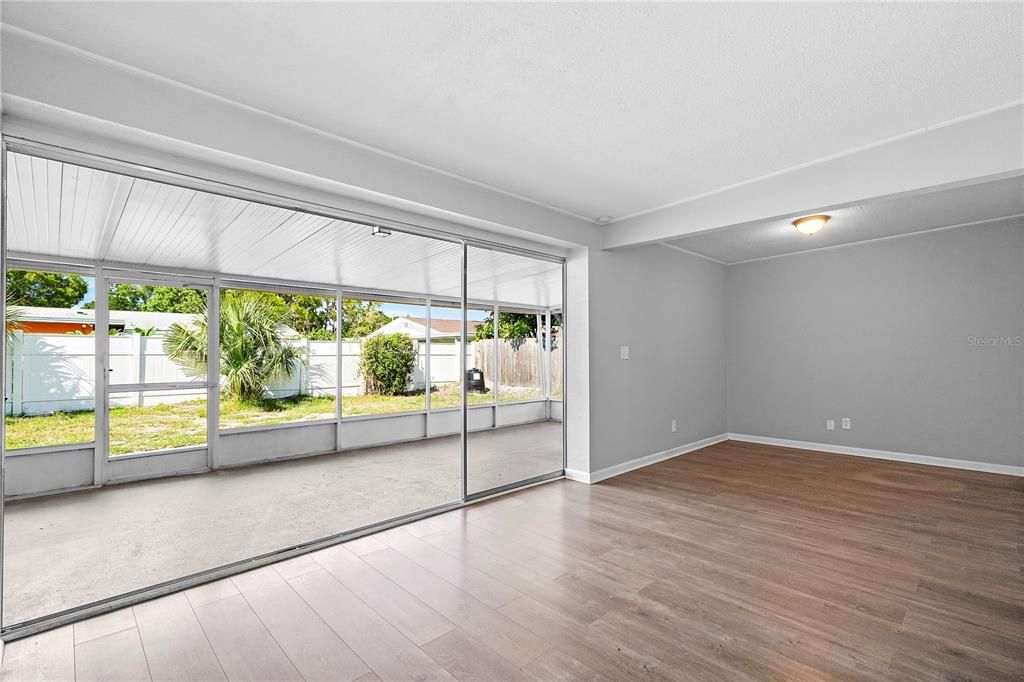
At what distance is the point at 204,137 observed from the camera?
2453 millimetres

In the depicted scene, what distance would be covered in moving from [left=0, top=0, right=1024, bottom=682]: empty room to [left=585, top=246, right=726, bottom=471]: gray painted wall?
0.17ft

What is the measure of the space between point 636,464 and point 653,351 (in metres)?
1.29

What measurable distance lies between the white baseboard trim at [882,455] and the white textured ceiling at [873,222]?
2494mm

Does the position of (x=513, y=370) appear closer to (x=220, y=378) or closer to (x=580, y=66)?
(x=220, y=378)

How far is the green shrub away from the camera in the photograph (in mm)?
7207

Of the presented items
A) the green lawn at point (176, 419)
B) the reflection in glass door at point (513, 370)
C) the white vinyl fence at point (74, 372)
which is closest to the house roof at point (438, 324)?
the reflection in glass door at point (513, 370)

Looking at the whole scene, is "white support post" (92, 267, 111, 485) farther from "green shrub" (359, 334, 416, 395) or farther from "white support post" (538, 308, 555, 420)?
"white support post" (538, 308, 555, 420)

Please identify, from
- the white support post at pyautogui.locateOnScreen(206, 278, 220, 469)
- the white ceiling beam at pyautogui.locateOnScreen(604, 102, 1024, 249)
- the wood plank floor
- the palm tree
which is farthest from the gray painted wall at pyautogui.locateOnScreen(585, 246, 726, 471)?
the white support post at pyautogui.locateOnScreen(206, 278, 220, 469)

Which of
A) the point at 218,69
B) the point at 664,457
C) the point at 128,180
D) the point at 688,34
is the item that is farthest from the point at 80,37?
the point at 664,457

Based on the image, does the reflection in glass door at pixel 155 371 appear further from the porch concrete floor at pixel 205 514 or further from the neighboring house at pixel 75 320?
the porch concrete floor at pixel 205 514

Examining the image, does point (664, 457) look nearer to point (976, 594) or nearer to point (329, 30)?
point (976, 594)

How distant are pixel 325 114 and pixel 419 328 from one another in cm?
513

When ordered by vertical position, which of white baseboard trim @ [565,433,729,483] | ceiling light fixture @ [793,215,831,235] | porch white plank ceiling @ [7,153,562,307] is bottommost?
white baseboard trim @ [565,433,729,483]

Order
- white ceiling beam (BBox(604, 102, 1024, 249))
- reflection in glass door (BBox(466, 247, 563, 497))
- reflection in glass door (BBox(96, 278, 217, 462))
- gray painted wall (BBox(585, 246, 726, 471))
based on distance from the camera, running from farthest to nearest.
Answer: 1. reflection in glass door (BBox(466, 247, 563, 497))
2. reflection in glass door (BBox(96, 278, 217, 462))
3. gray painted wall (BBox(585, 246, 726, 471))
4. white ceiling beam (BBox(604, 102, 1024, 249))
